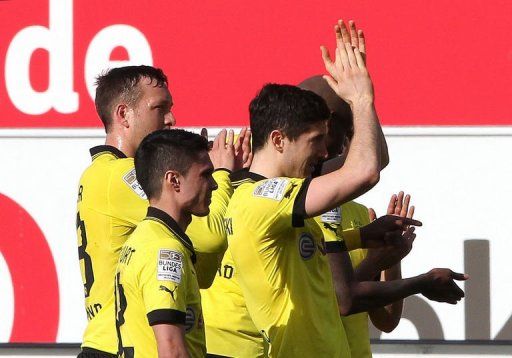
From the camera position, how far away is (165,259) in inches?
145

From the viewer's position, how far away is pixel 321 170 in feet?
16.1

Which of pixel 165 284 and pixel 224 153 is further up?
pixel 224 153

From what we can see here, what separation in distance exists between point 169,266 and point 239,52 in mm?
2227

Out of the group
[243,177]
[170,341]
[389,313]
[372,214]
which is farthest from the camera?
[372,214]

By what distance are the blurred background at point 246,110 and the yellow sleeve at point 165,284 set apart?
205cm

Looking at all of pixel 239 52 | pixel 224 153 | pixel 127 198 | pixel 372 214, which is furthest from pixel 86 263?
pixel 239 52

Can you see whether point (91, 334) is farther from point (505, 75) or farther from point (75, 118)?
point (505, 75)

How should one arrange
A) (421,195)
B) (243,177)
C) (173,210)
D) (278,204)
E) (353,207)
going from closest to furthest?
(173,210) < (278,204) < (243,177) < (353,207) < (421,195)

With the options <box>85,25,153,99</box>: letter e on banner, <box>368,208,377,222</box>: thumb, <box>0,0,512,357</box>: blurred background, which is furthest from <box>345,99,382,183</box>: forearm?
<box>85,25,153,99</box>: letter e on banner

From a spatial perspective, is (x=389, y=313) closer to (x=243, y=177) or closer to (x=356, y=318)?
(x=356, y=318)

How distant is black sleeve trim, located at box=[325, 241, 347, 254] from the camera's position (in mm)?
4406

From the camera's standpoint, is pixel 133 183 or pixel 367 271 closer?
pixel 133 183

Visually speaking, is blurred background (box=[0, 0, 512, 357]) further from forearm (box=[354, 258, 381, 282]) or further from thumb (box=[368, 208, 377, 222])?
forearm (box=[354, 258, 381, 282])

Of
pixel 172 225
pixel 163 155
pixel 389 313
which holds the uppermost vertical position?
pixel 163 155
